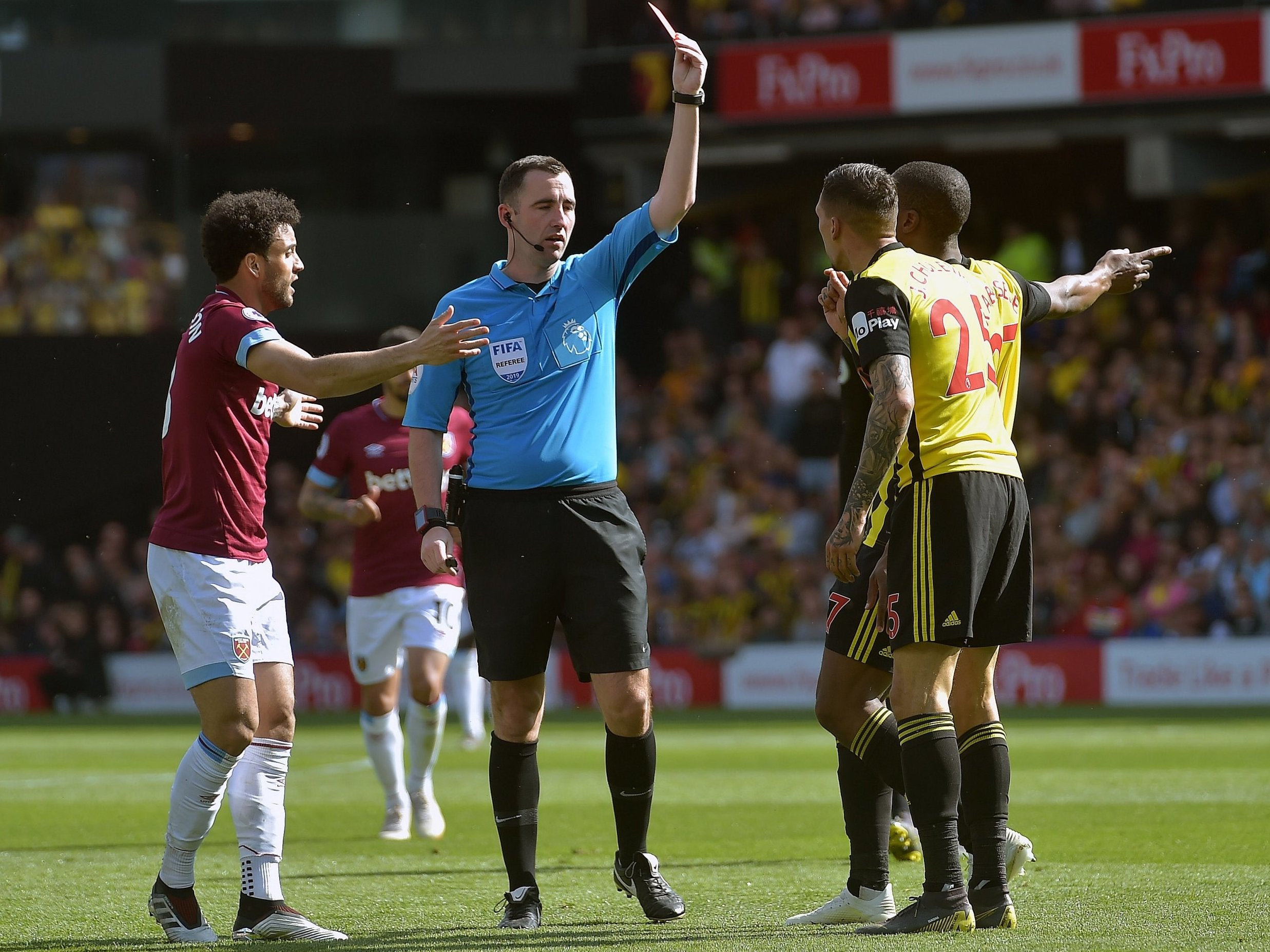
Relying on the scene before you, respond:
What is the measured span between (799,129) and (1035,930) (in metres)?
19.0

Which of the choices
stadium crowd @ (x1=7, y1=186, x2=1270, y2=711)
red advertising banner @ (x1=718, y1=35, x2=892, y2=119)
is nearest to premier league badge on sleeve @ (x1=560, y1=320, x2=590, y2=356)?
stadium crowd @ (x1=7, y1=186, x2=1270, y2=711)

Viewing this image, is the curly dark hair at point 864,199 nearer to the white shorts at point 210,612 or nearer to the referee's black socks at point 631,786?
the referee's black socks at point 631,786

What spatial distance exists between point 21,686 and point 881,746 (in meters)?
18.2

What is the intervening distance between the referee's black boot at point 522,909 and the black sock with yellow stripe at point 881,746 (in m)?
1.17

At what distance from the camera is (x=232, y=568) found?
5.71 metres

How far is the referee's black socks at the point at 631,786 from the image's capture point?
6031mm

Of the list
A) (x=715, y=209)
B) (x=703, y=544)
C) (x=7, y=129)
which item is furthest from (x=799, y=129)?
(x=7, y=129)

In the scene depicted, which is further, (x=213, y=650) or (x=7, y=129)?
(x=7, y=129)

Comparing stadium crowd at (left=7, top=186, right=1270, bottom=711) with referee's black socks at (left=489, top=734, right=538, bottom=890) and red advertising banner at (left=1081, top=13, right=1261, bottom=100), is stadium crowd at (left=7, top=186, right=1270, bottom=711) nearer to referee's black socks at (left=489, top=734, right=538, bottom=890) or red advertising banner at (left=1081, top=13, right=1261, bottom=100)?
red advertising banner at (left=1081, top=13, right=1261, bottom=100)

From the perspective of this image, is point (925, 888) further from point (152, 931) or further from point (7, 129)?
point (7, 129)

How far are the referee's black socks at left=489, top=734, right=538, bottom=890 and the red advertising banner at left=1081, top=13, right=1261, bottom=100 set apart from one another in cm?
1732

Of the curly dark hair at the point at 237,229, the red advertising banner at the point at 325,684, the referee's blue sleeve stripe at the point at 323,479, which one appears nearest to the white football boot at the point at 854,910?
the curly dark hair at the point at 237,229

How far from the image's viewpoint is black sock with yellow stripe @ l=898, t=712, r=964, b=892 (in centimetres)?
529

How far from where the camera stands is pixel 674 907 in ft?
19.3
